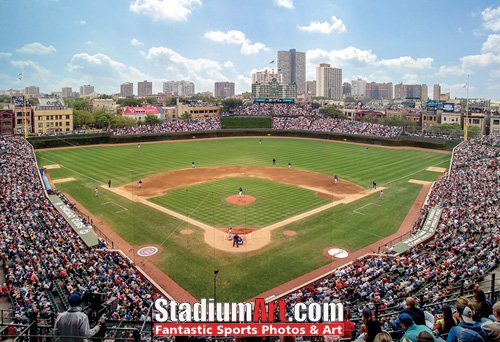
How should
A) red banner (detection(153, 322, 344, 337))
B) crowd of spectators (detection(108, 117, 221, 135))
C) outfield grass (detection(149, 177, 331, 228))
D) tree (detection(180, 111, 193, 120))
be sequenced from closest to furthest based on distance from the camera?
red banner (detection(153, 322, 344, 337)), outfield grass (detection(149, 177, 331, 228)), crowd of spectators (detection(108, 117, 221, 135)), tree (detection(180, 111, 193, 120))

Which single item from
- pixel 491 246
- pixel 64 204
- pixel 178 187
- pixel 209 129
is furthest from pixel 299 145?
pixel 491 246

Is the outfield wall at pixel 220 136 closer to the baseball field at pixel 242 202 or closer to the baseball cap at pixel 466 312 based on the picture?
the baseball field at pixel 242 202

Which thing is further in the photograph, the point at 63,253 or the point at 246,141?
the point at 246,141

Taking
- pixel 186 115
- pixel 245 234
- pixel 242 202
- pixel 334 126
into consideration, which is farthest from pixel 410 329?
pixel 186 115

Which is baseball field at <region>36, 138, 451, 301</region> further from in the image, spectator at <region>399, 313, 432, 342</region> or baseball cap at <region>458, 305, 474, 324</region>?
spectator at <region>399, 313, 432, 342</region>

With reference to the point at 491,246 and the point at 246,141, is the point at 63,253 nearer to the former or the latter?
the point at 491,246

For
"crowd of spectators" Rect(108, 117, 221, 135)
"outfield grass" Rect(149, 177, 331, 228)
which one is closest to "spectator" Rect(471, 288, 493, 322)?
"outfield grass" Rect(149, 177, 331, 228)

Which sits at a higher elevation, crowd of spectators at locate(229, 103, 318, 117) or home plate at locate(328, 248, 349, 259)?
crowd of spectators at locate(229, 103, 318, 117)
